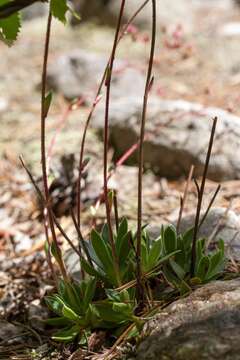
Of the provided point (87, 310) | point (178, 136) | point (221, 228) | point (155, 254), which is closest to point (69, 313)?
point (87, 310)

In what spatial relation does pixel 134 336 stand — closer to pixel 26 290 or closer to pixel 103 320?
pixel 103 320

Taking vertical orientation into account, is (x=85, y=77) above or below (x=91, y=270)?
above

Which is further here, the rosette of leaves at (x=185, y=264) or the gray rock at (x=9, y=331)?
the gray rock at (x=9, y=331)

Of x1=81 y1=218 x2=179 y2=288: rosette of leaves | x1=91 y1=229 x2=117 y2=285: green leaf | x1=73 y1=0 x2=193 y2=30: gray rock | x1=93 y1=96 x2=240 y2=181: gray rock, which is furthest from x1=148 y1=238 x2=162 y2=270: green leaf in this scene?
x1=73 y1=0 x2=193 y2=30: gray rock

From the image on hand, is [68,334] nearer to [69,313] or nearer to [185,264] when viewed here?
[69,313]

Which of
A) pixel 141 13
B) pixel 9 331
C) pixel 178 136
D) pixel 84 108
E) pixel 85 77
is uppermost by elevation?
pixel 141 13

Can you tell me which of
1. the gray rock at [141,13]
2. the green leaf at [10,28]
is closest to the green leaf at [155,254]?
the green leaf at [10,28]

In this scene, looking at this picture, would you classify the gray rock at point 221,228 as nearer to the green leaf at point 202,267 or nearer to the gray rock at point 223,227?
the gray rock at point 223,227
